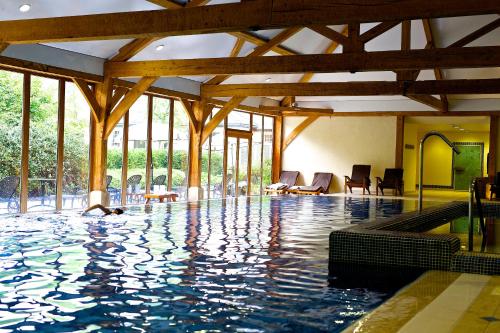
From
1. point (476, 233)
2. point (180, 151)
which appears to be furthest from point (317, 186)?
point (476, 233)

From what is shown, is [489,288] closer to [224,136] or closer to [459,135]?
[224,136]

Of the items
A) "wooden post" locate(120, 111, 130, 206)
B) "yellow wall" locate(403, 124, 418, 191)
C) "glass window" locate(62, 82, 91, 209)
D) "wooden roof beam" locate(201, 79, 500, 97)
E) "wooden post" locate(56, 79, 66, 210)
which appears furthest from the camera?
"yellow wall" locate(403, 124, 418, 191)

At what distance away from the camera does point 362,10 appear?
587cm

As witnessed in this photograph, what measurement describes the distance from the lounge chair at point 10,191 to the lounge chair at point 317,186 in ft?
30.3

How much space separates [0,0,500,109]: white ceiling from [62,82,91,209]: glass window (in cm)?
90

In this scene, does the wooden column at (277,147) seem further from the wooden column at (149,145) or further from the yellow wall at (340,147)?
the wooden column at (149,145)

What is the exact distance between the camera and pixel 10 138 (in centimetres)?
969

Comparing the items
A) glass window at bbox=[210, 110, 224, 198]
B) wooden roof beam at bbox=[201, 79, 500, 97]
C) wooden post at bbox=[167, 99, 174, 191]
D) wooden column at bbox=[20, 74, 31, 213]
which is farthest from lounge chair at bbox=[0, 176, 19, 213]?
glass window at bbox=[210, 110, 224, 198]

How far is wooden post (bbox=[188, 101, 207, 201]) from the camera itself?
14516 millimetres

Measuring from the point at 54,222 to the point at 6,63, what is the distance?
2.83 meters

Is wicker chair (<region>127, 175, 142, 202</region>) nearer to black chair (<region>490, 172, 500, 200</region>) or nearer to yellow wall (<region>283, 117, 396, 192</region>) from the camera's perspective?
yellow wall (<region>283, 117, 396, 192</region>)

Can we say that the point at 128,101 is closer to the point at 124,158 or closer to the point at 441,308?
the point at 124,158

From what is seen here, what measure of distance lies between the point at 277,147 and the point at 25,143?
10.5 m

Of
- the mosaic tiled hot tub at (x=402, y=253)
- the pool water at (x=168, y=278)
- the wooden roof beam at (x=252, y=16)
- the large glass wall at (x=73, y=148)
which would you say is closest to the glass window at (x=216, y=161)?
the large glass wall at (x=73, y=148)
